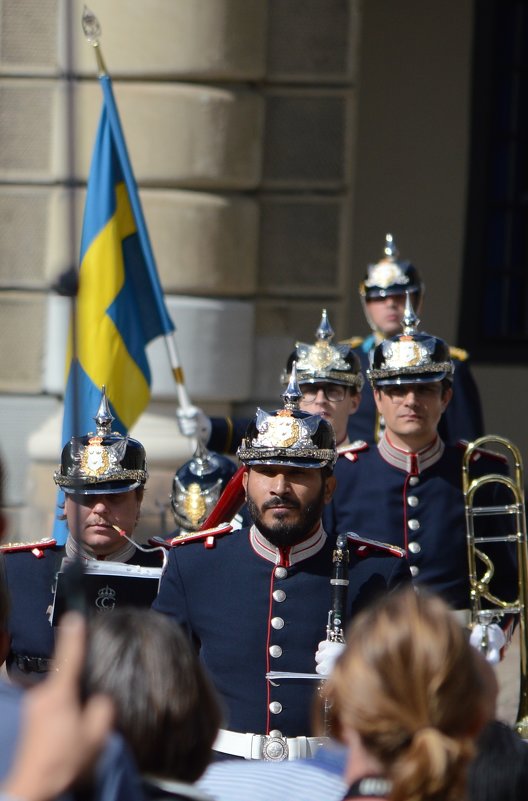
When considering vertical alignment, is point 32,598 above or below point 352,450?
below

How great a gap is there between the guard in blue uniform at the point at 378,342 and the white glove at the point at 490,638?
1.47 metres

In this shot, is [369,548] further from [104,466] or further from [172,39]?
[172,39]

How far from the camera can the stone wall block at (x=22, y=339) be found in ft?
27.0

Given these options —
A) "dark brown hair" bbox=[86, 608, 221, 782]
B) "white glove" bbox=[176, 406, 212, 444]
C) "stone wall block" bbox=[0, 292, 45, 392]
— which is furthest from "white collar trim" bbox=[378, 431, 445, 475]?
"stone wall block" bbox=[0, 292, 45, 392]

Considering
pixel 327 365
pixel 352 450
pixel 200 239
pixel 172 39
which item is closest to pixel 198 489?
pixel 327 365

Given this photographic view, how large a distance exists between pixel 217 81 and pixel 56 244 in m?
1.16

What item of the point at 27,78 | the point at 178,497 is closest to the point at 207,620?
the point at 178,497

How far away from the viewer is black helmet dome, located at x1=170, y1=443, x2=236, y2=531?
617 cm

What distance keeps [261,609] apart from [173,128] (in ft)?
13.3

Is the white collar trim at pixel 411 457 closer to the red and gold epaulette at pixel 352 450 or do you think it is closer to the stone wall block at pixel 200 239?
the red and gold epaulette at pixel 352 450

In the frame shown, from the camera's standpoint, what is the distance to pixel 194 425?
21.5 ft

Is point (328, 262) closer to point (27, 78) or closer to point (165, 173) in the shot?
point (165, 173)

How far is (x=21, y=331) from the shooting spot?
825 centimetres

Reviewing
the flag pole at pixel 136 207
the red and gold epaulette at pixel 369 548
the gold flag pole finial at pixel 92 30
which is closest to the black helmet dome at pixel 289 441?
the red and gold epaulette at pixel 369 548
